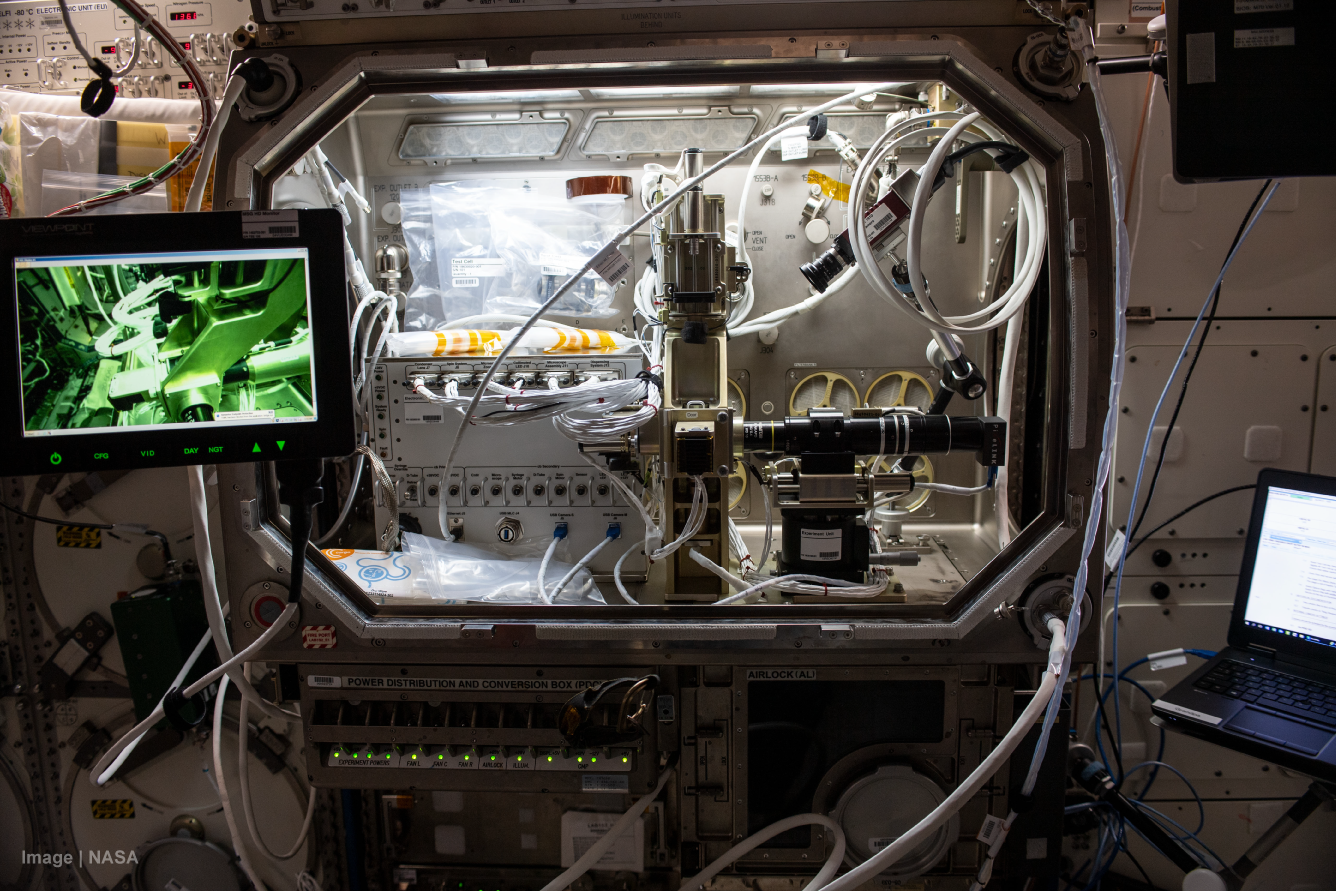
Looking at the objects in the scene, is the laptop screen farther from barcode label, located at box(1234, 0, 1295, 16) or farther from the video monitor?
the video monitor

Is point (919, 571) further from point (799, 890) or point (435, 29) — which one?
point (435, 29)

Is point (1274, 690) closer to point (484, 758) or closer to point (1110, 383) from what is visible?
point (1110, 383)

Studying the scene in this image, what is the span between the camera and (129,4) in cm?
144

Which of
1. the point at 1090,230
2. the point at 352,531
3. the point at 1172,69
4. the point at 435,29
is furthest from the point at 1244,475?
the point at 352,531

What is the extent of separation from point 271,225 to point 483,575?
3.21ft

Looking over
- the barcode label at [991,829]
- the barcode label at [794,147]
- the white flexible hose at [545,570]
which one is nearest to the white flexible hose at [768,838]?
the barcode label at [991,829]

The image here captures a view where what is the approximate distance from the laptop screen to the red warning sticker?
229cm

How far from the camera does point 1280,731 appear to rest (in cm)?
151

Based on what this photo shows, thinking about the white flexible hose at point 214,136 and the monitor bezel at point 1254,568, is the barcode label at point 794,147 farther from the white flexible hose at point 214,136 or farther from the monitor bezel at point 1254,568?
the monitor bezel at point 1254,568

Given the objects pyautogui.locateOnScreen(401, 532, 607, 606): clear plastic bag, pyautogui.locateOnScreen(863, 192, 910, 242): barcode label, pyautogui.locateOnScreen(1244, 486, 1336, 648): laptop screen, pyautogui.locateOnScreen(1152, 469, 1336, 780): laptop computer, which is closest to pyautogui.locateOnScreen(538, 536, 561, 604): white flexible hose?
pyautogui.locateOnScreen(401, 532, 607, 606): clear plastic bag

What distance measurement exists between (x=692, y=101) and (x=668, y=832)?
2064 millimetres

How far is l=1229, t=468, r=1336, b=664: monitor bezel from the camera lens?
1757mm

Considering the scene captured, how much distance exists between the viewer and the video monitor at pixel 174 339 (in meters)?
1.18

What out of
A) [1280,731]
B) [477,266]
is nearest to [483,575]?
[477,266]
